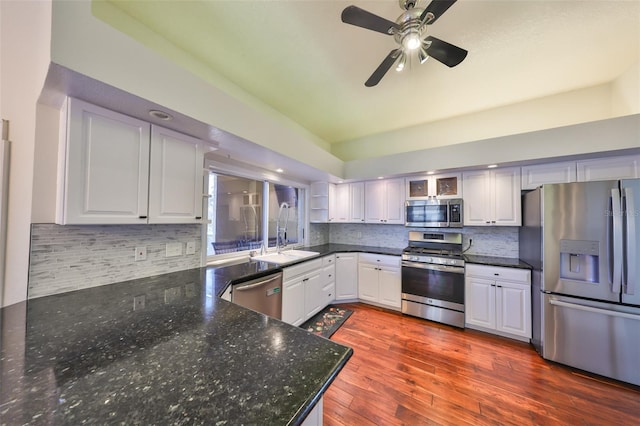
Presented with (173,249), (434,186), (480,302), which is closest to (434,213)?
(434,186)

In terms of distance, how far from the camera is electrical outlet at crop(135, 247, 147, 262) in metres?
1.76

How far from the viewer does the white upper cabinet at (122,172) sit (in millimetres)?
1281

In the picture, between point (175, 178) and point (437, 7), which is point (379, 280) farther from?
point (437, 7)

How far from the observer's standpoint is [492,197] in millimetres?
2910

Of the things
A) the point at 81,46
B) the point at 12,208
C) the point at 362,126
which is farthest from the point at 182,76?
the point at 362,126

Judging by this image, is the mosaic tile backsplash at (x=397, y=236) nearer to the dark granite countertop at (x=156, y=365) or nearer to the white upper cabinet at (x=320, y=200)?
the white upper cabinet at (x=320, y=200)

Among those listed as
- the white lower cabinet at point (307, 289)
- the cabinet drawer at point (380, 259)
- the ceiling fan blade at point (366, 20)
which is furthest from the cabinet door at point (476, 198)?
the ceiling fan blade at point (366, 20)

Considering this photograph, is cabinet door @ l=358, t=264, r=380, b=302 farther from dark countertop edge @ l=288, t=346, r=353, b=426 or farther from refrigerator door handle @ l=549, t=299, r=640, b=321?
dark countertop edge @ l=288, t=346, r=353, b=426

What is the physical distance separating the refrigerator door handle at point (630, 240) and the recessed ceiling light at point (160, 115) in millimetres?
3763

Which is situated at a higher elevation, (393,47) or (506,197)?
(393,47)

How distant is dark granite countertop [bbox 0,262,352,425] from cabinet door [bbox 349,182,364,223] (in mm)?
2895

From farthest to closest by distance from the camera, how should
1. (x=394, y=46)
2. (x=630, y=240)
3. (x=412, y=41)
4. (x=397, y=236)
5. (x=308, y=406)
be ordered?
(x=397, y=236) < (x=394, y=46) < (x=630, y=240) < (x=412, y=41) < (x=308, y=406)

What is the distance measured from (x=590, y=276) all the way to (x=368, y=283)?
2320 millimetres

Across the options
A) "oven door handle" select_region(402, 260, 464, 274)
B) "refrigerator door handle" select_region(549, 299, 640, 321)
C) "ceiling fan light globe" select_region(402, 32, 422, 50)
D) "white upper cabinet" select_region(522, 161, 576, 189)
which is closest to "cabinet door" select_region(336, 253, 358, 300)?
"oven door handle" select_region(402, 260, 464, 274)
